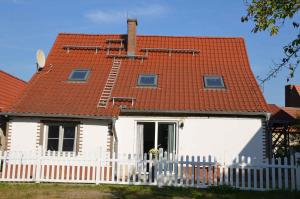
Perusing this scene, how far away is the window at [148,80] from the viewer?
1692 centimetres

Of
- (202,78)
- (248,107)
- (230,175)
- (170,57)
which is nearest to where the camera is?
(230,175)

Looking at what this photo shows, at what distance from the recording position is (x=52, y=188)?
11.8 meters

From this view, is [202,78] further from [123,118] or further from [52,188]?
[52,188]

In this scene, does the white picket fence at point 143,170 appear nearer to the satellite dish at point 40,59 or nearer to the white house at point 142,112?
the white house at point 142,112

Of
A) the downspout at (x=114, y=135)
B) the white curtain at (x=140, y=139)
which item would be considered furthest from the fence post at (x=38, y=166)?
the white curtain at (x=140, y=139)

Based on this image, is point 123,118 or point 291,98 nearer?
point 123,118

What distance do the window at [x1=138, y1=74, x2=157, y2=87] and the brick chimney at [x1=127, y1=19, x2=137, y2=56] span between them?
2222 mm

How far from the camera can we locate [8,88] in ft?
62.3

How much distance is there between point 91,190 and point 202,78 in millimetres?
7973

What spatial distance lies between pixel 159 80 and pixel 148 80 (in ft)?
1.58

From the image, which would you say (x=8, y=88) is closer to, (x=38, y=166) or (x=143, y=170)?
(x=38, y=166)

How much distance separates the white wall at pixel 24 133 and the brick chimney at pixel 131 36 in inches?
252

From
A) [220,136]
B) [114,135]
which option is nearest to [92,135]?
[114,135]

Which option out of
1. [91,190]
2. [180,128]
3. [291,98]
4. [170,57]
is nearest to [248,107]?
[180,128]
